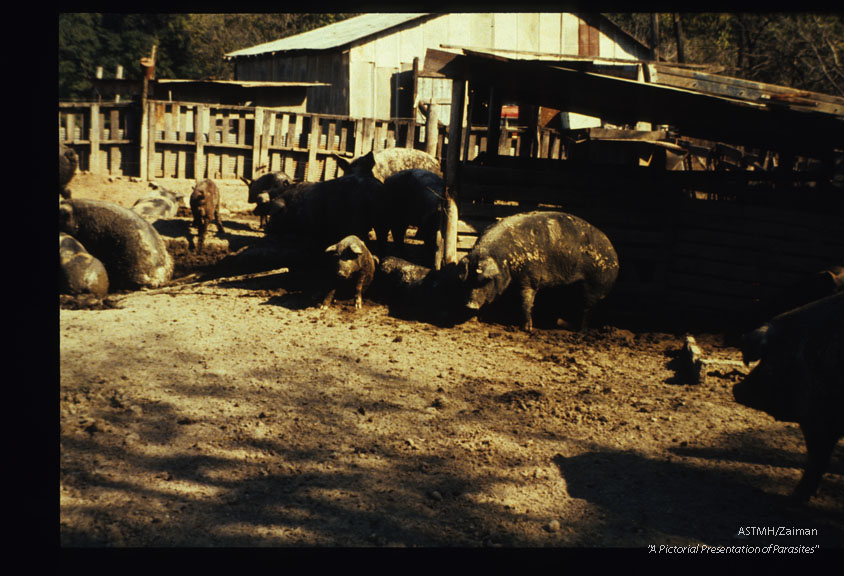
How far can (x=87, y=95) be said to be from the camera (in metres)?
34.4

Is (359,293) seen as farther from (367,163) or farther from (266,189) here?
(266,189)

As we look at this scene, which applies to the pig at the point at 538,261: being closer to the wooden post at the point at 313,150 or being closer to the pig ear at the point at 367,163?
the pig ear at the point at 367,163

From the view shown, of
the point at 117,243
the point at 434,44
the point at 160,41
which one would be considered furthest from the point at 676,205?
the point at 160,41

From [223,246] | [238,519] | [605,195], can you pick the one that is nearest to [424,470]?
[238,519]

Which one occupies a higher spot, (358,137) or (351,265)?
(358,137)

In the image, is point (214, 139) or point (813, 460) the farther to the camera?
point (214, 139)

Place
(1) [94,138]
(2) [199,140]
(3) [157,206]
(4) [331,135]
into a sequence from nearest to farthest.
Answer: (3) [157,206] < (1) [94,138] < (2) [199,140] < (4) [331,135]

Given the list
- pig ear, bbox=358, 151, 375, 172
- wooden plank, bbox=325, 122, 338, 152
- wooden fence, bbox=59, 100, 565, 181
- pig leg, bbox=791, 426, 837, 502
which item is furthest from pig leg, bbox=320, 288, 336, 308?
wooden plank, bbox=325, 122, 338, 152

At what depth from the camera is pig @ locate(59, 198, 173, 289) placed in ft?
28.3

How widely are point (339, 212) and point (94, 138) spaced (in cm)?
831

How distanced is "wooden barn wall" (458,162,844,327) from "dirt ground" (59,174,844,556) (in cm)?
116

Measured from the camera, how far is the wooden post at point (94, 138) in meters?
14.5

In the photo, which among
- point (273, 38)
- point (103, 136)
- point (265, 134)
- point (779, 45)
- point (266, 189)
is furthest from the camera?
point (273, 38)

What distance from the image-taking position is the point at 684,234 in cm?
843
